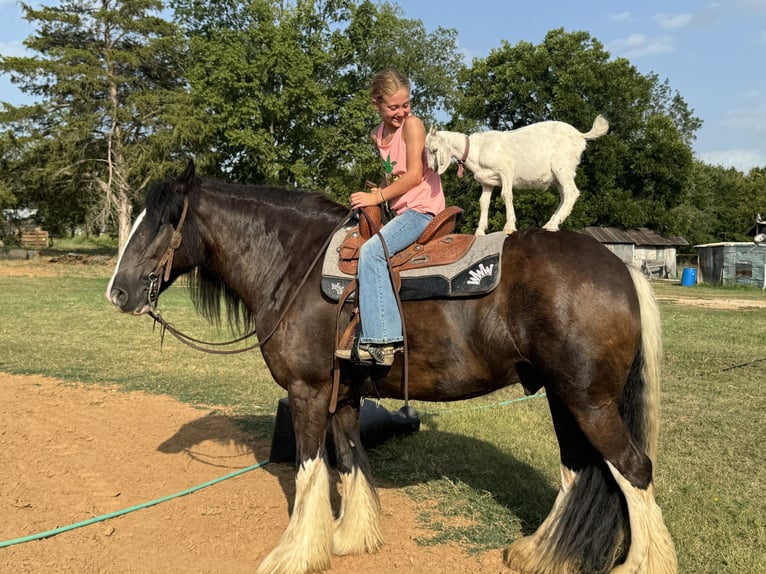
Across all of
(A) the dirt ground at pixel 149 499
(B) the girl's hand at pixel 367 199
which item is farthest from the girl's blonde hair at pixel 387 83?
(A) the dirt ground at pixel 149 499

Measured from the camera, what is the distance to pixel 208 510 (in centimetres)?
452

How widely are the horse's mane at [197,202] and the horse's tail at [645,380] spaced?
79.4 inches

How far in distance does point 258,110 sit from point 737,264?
1133 inches

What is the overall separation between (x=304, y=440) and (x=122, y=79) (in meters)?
34.2

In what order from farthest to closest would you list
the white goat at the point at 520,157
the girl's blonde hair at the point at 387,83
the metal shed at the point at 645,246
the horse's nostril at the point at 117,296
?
the metal shed at the point at 645,246
the horse's nostril at the point at 117,296
the white goat at the point at 520,157
the girl's blonde hair at the point at 387,83

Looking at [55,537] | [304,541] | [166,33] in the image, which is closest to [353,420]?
[304,541]

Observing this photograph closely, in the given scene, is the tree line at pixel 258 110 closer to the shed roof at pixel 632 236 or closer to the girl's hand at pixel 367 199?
the shed roof at pixel 632 236

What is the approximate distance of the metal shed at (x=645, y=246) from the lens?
37.1m

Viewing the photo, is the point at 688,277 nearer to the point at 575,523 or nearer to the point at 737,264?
the point at 737,264

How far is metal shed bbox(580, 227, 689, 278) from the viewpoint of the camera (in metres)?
37.1

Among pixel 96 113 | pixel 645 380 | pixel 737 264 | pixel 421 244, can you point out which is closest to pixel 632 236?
pixel 737 264

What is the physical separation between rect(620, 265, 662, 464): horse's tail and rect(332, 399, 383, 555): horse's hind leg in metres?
1.83

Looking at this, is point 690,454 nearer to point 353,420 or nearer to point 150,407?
point 353,420

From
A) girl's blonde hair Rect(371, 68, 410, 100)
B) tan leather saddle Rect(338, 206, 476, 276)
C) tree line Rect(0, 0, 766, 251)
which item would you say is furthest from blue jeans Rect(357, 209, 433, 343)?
tree line Rect(0, 0, 766, 251)
